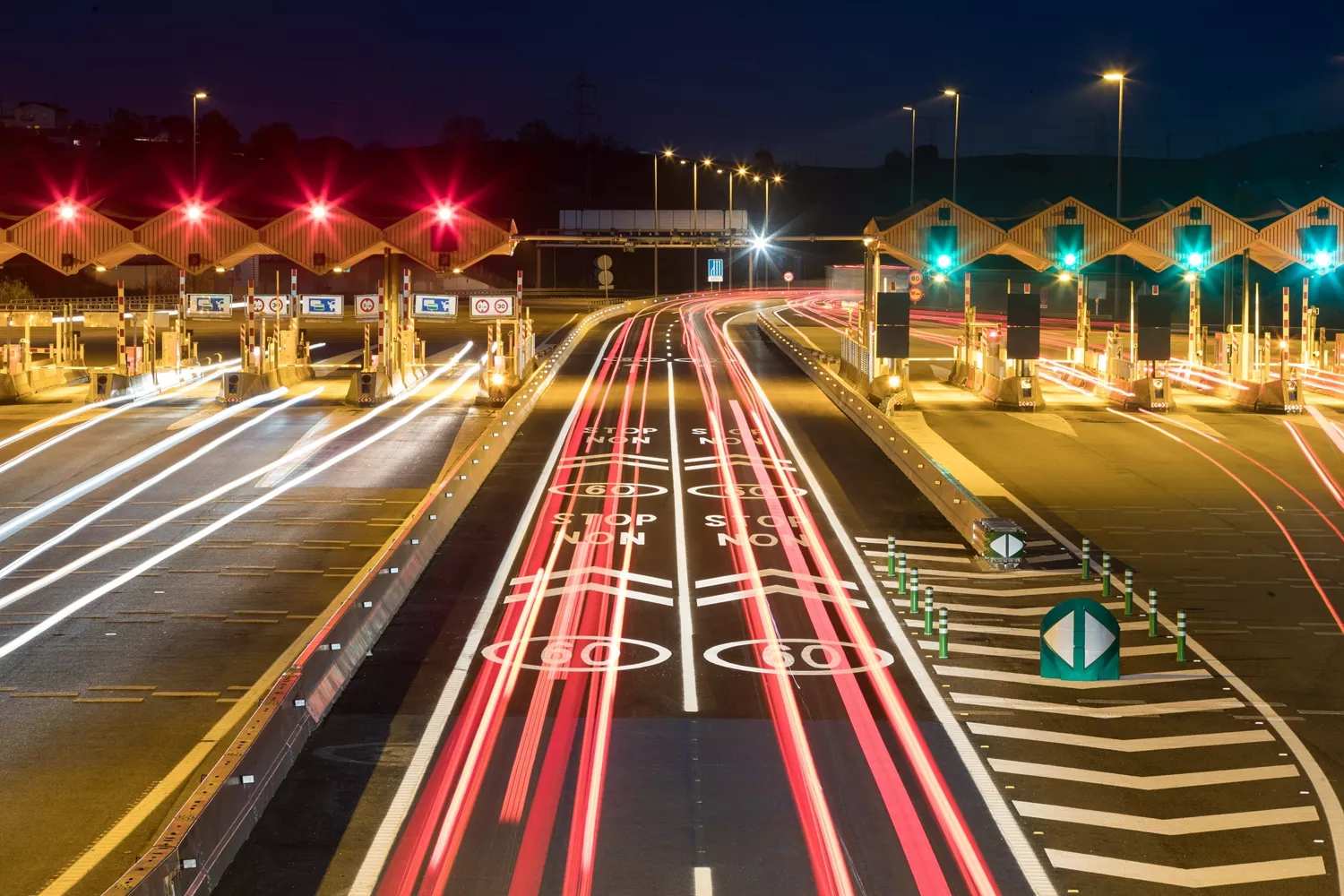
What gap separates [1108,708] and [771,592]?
5.93 m

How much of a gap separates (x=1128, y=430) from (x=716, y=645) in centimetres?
2289

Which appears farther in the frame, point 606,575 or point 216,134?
point 216,134

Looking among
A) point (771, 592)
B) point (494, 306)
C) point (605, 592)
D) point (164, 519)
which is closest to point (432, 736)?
point (605, 592)

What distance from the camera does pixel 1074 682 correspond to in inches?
635

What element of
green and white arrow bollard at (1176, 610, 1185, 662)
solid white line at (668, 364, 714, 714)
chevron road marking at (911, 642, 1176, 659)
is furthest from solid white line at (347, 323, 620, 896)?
green and white arrow bollard at (1176, 610, 1185, 662)

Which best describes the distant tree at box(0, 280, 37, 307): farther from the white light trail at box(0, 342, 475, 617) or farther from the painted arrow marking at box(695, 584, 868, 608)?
the painted arrow marking at box(695, 584, 868, 608)

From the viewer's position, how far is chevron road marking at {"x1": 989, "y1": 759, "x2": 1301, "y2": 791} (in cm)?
1291

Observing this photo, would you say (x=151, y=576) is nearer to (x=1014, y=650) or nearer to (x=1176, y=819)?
(x=1014, y=650)

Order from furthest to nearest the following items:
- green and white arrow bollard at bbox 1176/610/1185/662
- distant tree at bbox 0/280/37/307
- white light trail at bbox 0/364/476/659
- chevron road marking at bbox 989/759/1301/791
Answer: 1. distant tree at bbox 0/280/37/307
2. white light trail at bbox 0/364/476/659
3. green and white arrow bollard at bbox 1176/610/1185/662
4. chevron road marking at bbox 989/759/1301/791

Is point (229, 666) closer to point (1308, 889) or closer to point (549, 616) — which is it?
point (549, 616)

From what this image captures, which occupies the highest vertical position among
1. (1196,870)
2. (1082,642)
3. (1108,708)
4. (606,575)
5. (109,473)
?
(109,473)

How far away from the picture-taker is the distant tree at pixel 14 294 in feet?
289

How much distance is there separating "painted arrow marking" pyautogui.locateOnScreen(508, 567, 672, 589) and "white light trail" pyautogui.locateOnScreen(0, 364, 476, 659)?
516 cm

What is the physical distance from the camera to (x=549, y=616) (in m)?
18.9
